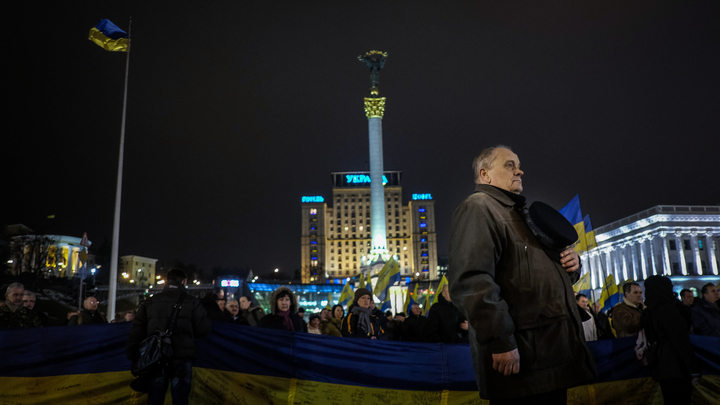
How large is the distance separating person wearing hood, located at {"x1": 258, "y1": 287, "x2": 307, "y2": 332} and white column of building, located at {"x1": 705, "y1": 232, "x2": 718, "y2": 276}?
81043 mm

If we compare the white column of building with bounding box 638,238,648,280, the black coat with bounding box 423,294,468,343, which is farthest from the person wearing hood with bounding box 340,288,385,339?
the white column of building with bounding box 638,238,648,280

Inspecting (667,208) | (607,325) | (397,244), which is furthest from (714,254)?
(397,244)

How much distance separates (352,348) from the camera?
750cm

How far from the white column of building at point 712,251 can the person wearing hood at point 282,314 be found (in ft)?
266

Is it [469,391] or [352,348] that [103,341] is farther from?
[469,391]

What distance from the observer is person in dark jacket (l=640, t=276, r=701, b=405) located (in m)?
6.52

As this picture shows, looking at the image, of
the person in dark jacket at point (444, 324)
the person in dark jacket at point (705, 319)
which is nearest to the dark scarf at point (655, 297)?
the person in dark jacket at point (705, 319)

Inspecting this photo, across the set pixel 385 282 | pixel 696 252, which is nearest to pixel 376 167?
pixel 696 252

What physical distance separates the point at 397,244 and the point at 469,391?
154 m

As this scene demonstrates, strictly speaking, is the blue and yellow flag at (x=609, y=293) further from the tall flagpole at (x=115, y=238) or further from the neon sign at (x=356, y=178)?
the neon sign at (x=356, y=178)

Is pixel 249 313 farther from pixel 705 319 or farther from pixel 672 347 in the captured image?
pixel 705 319

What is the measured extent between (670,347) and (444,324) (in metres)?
4.09

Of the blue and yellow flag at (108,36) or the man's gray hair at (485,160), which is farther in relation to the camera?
the blue and yellow flag at (108,36)

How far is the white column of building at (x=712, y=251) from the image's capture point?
247ft
